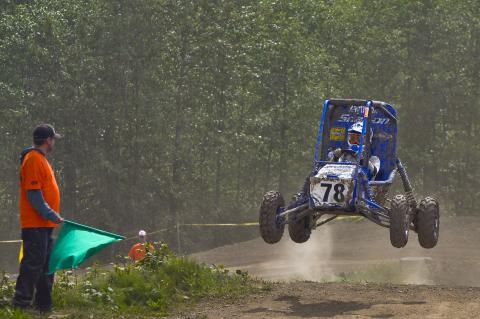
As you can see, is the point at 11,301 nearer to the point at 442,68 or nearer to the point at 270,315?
the point at 270,315

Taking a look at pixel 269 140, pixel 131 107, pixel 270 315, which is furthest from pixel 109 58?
pixel 270 315

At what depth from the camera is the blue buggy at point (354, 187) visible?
16.2 metres

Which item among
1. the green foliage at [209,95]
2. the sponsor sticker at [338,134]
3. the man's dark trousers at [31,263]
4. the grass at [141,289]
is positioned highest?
the green foliage at [209,95]

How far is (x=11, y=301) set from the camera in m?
12.5

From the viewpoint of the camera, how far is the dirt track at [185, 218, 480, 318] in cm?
1436

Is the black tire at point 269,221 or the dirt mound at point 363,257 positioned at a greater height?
the black tire at point 269,221

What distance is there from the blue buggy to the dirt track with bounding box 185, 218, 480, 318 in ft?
3.21

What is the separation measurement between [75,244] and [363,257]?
1951cm

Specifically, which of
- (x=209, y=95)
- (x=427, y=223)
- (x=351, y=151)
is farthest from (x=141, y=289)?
(x=209, y=95)

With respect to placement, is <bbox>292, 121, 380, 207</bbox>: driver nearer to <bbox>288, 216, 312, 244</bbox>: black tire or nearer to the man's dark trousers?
<bbox>288, 216, 312, 244</bbox>: black tire

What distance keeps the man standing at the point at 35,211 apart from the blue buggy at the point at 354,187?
515cm

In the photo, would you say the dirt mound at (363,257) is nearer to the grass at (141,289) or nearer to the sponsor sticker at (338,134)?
the sponsor sticker at (338,134)

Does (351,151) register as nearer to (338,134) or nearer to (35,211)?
(338,134)

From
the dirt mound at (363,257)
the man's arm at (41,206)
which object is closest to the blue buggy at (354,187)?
the man's arm at (41,206)
